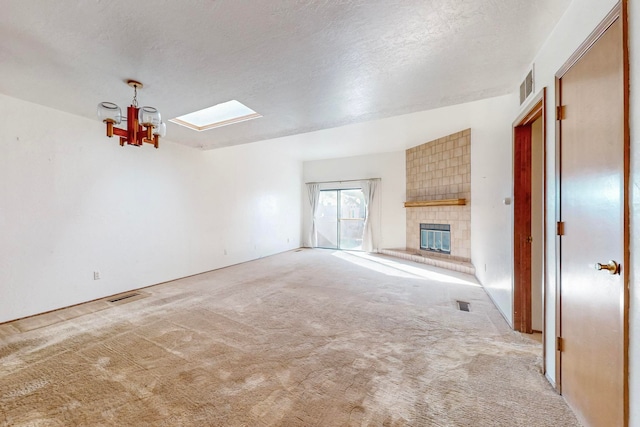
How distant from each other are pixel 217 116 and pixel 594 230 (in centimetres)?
401

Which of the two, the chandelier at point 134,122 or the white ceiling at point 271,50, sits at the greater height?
the white ceiling at point 271,50

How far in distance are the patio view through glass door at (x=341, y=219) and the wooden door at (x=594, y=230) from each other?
6140 millimetres

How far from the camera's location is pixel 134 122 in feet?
6.92

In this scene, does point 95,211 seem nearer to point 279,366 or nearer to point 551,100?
point 279,366

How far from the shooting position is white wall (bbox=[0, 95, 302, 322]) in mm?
2869

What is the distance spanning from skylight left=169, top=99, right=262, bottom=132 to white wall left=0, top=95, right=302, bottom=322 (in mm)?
1000

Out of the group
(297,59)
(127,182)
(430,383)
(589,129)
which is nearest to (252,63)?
(297,59)

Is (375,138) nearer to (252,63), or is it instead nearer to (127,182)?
(252,63)

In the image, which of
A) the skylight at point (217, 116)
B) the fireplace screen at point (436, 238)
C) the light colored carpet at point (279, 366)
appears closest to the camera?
the light colored carpet at point (279, 366)

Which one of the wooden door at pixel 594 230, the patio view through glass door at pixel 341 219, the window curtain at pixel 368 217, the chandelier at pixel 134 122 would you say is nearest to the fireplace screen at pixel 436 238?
the window curtain at pixel 368 217

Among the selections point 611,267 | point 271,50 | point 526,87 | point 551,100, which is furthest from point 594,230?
point 271,50

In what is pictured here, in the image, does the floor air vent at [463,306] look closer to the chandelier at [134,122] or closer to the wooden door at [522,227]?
the wooden door at [522,227]

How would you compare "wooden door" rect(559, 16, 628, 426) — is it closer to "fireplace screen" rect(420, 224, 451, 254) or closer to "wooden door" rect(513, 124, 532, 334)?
"wooden door" rect(513, 124, 532, 334)

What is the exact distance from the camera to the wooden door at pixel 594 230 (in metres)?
1.12
